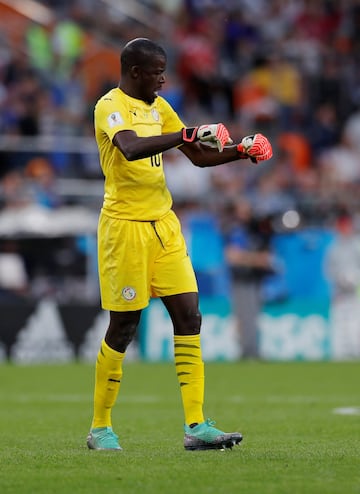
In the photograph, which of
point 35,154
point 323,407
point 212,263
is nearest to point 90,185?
point 35,154

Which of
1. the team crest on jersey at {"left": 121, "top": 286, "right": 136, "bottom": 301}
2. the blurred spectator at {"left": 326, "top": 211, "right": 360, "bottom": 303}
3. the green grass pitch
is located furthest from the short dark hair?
the blurred spectator at {"left": 326, "top": 211, "right": 360, "bottom": 303}

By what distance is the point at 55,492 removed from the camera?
5668 mm

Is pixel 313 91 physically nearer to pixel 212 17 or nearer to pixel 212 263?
pixel 212 17

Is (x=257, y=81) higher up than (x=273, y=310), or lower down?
higher up

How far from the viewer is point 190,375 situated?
752cm

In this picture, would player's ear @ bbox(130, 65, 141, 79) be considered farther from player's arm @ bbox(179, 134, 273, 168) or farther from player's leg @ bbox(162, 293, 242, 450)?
player's leg @ bbox(162, 293, 242, 450)

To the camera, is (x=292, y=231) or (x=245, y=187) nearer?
(x=292, y=231)

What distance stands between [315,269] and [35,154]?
4446mm

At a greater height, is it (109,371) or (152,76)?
(152,76)

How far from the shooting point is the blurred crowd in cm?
1850

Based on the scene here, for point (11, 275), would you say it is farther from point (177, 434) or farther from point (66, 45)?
point (177, 434)

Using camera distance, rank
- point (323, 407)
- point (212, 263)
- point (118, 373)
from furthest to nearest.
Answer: point (212, 263) < point (323, 407) < point (118, 373)

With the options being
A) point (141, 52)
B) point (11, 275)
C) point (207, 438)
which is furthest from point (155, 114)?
point (11, 275)

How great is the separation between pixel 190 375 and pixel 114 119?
1.59m
